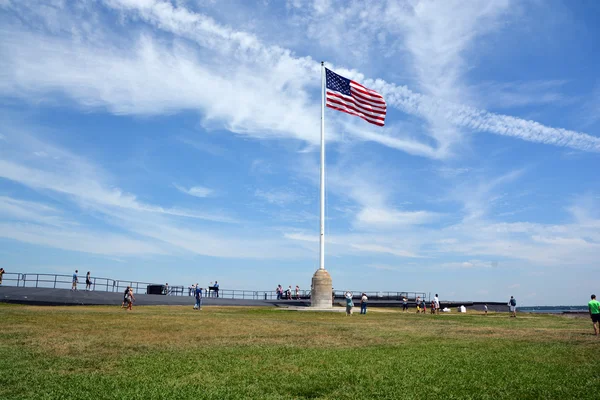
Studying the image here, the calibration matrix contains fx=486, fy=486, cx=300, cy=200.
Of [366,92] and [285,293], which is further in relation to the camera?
[285,293]

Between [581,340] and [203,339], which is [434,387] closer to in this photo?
[203,339]

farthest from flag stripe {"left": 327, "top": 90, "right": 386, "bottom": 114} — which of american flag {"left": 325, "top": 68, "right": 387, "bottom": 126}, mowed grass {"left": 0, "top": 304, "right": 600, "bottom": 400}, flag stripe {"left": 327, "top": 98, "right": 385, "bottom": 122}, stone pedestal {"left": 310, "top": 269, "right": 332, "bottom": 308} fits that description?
mowed grass {"left": 0, "top": 304, "right": 600, "bottom": 400}

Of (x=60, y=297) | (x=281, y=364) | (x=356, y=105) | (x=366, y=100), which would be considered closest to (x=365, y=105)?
(x=366, y=100)

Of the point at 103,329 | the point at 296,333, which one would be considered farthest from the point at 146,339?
the point at 296,333

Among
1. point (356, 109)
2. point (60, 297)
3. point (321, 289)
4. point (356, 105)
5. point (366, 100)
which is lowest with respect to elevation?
point (60, 297)

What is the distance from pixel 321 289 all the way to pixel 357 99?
13.4 meters

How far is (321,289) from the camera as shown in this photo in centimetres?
3447

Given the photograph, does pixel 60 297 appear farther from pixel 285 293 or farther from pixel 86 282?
pixel 285 293

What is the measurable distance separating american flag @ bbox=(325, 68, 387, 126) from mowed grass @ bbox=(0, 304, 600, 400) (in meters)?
16.9

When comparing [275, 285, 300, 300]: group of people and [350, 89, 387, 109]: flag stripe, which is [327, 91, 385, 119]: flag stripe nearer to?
[350, 89, 387, 109]: flag stripe

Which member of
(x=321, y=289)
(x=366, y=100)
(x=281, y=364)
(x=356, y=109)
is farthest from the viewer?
(x=321, y=289)

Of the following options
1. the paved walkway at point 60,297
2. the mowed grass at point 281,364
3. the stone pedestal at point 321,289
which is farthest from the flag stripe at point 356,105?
the paved walkway at point 60,297

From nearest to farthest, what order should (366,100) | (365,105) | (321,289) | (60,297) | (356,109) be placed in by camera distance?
(356,109), (365,105), (366,100), (60,297), (321,289)

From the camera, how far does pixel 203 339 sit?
1541 cm
